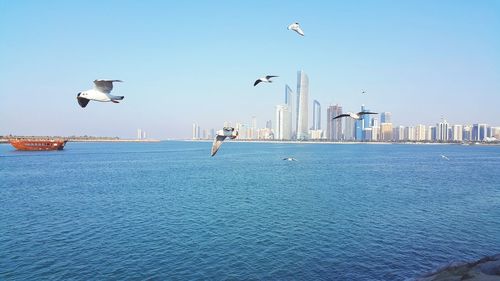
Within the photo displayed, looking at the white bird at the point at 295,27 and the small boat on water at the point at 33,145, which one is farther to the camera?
the small boat on water at the point at 33,145

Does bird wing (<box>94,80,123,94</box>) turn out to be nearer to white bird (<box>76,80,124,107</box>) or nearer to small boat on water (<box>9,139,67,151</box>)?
white bird (<box>76,80,124,107</box>)

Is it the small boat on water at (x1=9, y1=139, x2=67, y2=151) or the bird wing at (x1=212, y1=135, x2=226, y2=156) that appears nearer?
the bird wing at (x1=212, y1=135, x2=226, y2=156)

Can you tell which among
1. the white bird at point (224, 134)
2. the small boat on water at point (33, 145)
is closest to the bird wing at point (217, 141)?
the white bird at point (224, 134)

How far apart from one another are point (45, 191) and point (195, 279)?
3703cm

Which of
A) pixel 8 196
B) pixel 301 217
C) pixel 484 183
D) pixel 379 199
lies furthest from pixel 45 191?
pixel 484 183

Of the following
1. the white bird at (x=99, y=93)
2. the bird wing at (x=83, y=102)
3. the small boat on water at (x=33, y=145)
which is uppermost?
the white bird at (x=99, y=93)

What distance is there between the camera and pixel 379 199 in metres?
42.7

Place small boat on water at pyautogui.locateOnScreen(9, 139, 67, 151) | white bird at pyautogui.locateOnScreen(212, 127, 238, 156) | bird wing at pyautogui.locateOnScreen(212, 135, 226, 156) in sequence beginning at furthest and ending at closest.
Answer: small boat on water at pyautogui.locateOnScreen(9, 139, 67, 151) → bird wing at pyautogui.locateOnScreen(212, 135, 226, 156) → white bird at pyautogui.locateOnScreen(212, 127, 238, 156)

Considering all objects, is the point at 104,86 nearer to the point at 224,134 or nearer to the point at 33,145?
the point at 224,134

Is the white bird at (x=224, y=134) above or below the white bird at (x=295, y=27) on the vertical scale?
below

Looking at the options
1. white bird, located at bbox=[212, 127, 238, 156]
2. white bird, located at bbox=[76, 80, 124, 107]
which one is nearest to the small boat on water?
white bird, located at bbox=[212, 127, 238, 156]

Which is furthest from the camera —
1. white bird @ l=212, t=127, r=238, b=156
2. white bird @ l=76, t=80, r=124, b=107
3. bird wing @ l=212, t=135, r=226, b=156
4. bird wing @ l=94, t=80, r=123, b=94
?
bird wing @ l=212, t=135, r=226, b=156

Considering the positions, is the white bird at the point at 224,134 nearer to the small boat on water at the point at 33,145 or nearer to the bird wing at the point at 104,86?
the bird wing at the point at 104,86

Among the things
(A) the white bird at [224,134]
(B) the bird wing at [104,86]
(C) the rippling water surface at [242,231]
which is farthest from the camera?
(C) the rippling water surface at [242,231]
